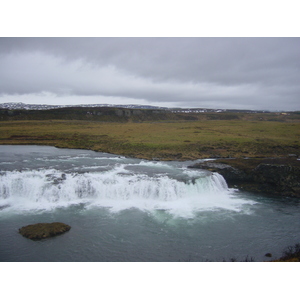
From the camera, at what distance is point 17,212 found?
2077 centimetres

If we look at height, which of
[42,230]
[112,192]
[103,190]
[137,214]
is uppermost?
[103,190]

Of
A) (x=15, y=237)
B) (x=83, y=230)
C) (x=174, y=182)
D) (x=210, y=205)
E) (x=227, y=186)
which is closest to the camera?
(x=15, y=237)

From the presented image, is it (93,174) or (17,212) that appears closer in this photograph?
(17,212)

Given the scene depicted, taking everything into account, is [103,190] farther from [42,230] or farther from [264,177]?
[264,177]

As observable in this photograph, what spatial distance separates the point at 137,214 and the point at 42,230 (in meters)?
7.17

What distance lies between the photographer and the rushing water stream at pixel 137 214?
52.3 feet

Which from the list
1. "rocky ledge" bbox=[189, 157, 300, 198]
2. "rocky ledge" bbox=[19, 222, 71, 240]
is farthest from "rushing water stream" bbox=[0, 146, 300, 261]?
"rocky ledge" bbox=[189, 157, 300, 198]

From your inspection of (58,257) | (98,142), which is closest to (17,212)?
(58,257)

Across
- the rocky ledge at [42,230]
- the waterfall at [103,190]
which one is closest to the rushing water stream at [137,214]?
the waterfall at [103,190]

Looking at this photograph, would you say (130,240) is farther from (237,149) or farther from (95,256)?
(237,149)

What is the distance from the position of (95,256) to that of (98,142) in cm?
3521

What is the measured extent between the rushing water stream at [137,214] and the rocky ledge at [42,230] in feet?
1.47

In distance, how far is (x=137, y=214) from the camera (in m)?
21.1

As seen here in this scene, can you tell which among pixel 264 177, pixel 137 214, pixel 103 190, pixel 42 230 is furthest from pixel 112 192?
pixel 264 177
